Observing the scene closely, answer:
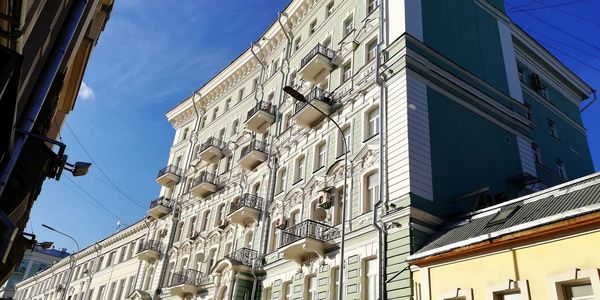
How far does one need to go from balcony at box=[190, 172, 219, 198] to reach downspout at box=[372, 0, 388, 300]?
56.1 ft

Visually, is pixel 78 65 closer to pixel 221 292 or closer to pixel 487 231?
pixel 221 292

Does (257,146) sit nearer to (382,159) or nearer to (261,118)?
(261,118)

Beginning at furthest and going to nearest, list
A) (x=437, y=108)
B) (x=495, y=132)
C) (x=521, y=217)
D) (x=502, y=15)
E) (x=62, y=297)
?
1. (x=62, y=297)
2. (x=502, y=15)
3. (x=495, y=132)
4. (x=437, y=108)
5. (x=521, y=217)

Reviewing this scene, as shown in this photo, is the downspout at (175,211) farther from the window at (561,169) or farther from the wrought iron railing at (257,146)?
the window at (561,169)

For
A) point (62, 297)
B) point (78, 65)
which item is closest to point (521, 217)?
point (78, 65)

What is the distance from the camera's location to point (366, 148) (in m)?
19.4

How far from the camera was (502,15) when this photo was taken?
27344 mm

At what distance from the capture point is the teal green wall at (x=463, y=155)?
694 inches

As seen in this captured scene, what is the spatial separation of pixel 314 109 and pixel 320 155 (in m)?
2.38

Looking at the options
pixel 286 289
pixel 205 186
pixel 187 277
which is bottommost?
pixel 286 289

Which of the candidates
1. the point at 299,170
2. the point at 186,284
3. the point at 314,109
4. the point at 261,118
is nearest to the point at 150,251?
the point at 186,284

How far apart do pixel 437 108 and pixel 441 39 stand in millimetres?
4587

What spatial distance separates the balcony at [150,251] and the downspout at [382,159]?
24411 mm

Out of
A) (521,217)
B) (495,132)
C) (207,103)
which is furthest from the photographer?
(207,103)
